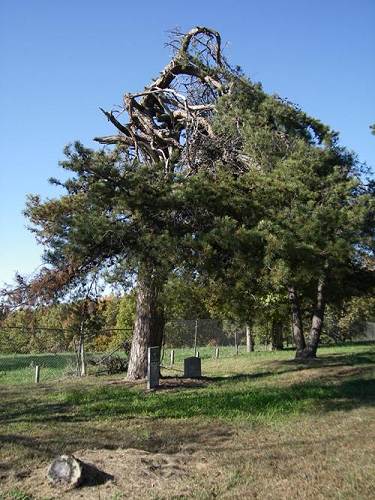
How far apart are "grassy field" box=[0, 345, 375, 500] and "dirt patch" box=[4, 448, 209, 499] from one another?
12mm

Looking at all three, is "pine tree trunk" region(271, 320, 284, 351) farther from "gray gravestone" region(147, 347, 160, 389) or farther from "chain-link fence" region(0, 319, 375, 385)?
"gray gravestone" region(147, 347, 160, 389)

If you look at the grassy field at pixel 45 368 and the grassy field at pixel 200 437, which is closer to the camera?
the grassy field at pixel 200 437

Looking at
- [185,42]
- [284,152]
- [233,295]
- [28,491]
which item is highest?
[185,42]

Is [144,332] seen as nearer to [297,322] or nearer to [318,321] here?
[318,321]

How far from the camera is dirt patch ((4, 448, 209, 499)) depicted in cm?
552

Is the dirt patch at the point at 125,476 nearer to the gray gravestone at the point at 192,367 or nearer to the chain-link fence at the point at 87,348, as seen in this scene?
the chain-link fence at the point at 87,348

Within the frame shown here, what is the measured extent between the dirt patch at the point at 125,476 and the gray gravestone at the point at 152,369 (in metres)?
6.19

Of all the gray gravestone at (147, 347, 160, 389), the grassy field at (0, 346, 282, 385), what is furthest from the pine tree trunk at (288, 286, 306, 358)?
the gray gravestone at (147, 347, 160, 389)

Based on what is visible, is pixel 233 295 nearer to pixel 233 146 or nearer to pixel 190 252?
pixel 190 252

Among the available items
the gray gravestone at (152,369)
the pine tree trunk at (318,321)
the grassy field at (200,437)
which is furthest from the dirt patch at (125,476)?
the pine tree trunk at (318,321)

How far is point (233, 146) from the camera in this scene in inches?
559

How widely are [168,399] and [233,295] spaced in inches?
105

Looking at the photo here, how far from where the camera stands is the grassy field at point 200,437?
5.77 meters

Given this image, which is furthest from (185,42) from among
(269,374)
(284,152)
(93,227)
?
(269,374)
